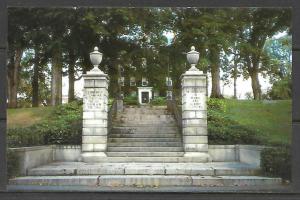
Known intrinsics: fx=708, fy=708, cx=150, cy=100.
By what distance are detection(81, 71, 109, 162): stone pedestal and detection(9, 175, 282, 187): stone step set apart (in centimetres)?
39

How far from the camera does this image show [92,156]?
8742mm

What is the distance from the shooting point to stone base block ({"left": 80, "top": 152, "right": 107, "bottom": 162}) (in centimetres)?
871

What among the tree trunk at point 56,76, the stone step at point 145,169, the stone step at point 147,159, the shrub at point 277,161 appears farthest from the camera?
the tree trunk at point 56,76

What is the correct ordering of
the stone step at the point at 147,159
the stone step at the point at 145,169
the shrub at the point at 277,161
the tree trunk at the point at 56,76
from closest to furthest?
1. the shrub at the point at 277,161
2. the stone step at the point at 145,169
3. the stone step at the point at 147,159
4. the tree trunk at the point at 56,76

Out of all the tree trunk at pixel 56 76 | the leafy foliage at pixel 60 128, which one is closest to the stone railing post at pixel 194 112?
the leafy foliage at pixel 60 128

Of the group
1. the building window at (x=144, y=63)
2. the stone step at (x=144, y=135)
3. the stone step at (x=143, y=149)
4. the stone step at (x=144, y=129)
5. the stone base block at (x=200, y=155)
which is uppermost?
the building window at (x=144, y=63)

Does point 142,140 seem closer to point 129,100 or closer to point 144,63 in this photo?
point 129,100

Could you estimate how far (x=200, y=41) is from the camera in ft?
29.0

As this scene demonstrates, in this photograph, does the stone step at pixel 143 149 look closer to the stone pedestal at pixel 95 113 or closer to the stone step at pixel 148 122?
the stone pedestal at pixel 95 113

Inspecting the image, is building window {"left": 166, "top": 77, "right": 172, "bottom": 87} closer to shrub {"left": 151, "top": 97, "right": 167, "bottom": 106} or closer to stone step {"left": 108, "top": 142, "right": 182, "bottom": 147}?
shrub {"left": 151, "top": 97, "right": 167, "bottom": 106}

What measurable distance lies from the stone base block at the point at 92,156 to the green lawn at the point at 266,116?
1.66 meters

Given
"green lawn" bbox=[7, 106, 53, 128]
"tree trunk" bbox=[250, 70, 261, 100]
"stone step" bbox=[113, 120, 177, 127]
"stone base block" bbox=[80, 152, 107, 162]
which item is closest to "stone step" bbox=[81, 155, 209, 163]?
"stone base block" bbox=[80, 152, 107, 162]

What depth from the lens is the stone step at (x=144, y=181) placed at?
335 inches

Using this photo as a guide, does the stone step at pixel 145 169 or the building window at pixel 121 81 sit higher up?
the building window at pixel 121 81
